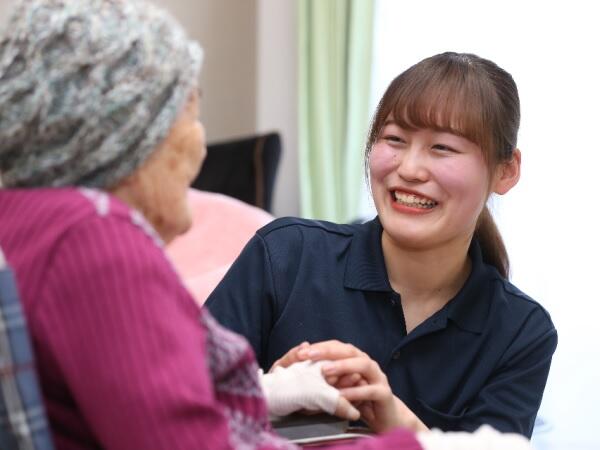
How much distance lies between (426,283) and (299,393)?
546mm

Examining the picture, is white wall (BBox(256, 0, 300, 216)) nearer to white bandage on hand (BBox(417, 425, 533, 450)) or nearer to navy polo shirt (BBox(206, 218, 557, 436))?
navy polo shirt (BBox(206, 218, 557, 436))

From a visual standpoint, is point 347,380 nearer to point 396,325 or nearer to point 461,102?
point 396,325

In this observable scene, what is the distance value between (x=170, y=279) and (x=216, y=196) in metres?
2.69

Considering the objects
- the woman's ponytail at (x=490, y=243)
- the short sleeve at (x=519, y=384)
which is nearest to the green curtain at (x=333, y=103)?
the woman's ponytail at (x=490, y=243)

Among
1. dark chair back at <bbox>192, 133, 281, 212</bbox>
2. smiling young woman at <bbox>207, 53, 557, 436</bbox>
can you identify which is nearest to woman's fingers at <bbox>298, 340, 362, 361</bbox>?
smiling young woman at <bbox>207, 53, 557, 436</bbox>

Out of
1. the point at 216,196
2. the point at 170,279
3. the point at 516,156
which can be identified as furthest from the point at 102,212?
the point at 216,196

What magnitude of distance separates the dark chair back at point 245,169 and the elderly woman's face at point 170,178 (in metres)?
2.85

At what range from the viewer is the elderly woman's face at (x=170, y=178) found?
0.92 meters

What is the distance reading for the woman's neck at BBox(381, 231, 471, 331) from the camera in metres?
1.67

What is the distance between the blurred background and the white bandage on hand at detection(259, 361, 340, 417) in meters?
0.79

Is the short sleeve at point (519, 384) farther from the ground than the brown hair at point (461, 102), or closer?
closer

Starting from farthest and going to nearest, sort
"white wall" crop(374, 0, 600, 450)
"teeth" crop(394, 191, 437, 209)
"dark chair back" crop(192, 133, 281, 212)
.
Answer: "dark chair back" crop(192, 133, 281, 212), "white wall" crop(374, 0, 600, 450), "teeth" crop(394, 191, 437, 209)

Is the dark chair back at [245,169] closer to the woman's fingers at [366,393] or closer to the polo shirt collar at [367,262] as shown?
the polo shirt collar at [367,262]

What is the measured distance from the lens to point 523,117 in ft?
9.41
